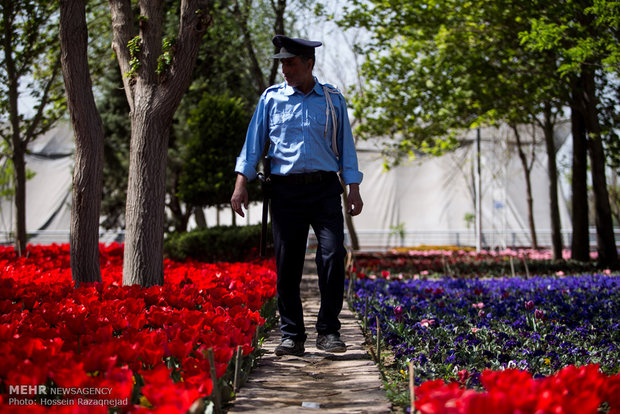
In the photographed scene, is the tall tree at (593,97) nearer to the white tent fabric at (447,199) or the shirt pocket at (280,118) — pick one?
the shirt pocket at (280,118)

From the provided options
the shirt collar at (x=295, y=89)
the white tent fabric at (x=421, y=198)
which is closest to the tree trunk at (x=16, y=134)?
the shirt collar at (x=295, y=89)

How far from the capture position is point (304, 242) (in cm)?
418

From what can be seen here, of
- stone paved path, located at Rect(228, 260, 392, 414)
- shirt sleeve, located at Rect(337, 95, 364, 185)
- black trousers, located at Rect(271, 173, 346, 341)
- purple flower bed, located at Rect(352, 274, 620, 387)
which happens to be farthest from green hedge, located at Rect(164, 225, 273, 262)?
shirt sleeve, located at Rect(337, 95, 364, 185)

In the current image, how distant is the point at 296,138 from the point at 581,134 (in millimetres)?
10237

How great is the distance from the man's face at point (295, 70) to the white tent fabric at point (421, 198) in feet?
72.4

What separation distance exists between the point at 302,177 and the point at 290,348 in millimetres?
1083

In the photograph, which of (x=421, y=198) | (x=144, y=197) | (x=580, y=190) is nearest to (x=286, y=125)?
(x=144, y=197)

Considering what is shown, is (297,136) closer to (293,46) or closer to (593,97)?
(293,46)

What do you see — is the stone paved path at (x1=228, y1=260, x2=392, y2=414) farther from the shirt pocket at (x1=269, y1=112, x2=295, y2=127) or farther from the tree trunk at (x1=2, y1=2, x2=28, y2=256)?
the tree trunk at (x1=2, y1=2, x2=28, y2=256)

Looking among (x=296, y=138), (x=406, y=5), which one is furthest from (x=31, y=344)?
(x=406, y=5)

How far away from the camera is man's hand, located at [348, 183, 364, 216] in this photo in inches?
160

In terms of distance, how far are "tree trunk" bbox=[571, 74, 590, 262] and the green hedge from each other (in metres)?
6.24

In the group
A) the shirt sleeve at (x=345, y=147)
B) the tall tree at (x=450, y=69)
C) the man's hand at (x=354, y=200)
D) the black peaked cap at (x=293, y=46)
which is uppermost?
the tall tree at (x=450, y=69)

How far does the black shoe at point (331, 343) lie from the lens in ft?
13.3
